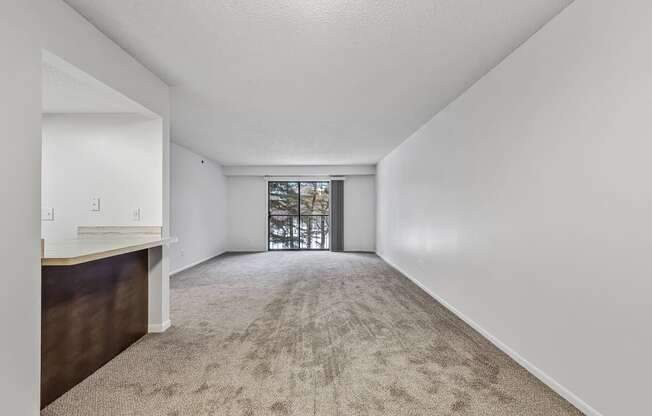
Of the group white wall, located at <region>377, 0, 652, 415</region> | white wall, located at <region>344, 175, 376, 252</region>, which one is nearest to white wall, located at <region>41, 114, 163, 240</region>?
white wall, located at <region>377, 0, 652, 415</region>

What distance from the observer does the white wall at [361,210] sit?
8.97m

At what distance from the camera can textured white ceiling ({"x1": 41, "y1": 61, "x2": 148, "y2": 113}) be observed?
2.37 m

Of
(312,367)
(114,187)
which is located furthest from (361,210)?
(312,367)

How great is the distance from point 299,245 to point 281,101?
20.4 ft

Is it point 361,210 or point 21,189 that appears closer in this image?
point 21,189

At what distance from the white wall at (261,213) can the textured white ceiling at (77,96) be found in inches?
237

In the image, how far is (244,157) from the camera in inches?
283

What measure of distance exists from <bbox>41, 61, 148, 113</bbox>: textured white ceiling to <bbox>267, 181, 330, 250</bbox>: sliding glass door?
20.8 ft

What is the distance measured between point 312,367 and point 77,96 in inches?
116

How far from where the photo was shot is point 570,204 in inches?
74.0

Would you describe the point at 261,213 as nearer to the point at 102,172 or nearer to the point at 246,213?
the point at 246,213

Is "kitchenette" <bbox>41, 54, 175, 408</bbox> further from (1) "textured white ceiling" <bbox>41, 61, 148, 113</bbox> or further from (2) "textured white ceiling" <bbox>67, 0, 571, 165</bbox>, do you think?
(2) "textured white ceiling" <bbox>67, 0, 571, 165</bbox>

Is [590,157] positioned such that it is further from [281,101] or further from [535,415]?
[281,101]

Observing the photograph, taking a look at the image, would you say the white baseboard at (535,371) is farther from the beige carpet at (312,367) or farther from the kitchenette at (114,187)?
the kitchenette at (114,187)
